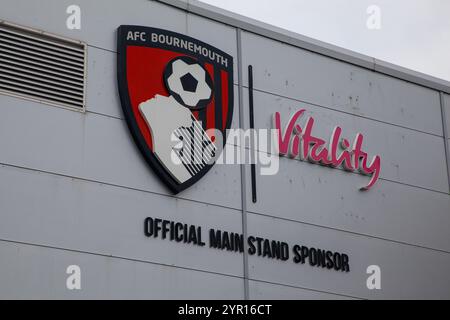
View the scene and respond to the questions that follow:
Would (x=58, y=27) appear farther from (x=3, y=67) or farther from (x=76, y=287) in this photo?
(x=76, y=287)

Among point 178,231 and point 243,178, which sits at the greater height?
point 243,178

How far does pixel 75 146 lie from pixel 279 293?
436 cm

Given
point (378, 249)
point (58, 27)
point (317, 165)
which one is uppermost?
point (58, 27)

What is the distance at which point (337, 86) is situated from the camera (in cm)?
2130

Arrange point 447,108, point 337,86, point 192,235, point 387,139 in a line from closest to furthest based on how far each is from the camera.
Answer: point 192,235 < point 337,86 < point 387,139 < point 447,108

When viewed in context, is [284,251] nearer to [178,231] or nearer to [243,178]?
[243,178]

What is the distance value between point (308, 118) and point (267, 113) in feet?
3.12

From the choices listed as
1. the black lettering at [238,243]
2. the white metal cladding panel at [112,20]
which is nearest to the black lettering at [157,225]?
the black lettering at [238,243]

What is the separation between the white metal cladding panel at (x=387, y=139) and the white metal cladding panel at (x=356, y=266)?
4.85 feet

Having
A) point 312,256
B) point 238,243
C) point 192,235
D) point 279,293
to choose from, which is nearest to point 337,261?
point 312,256

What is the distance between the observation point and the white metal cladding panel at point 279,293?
61.2ft

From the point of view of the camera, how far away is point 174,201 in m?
18.1
